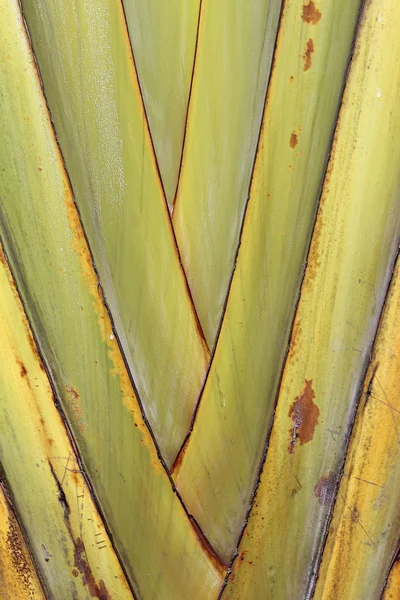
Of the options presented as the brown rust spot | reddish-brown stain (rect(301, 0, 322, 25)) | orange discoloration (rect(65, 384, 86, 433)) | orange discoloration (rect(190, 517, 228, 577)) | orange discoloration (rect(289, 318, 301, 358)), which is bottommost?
the brown rust spot

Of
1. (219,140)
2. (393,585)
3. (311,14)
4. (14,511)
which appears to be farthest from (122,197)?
(393,585)

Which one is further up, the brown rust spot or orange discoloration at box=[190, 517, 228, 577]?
orange discoloration at box=[190, 517, 228, 577]

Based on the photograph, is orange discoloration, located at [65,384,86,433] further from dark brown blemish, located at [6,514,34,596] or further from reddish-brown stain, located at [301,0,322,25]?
reddish-brown stain, located at [301,0,322,25]

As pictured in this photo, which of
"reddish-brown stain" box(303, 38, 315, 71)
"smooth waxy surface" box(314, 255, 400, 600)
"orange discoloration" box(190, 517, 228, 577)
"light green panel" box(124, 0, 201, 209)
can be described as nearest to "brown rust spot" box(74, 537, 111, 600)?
"orange discoloration" box(190, 517, 228, 577)

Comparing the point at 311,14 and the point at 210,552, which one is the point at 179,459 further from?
the point at 311,14

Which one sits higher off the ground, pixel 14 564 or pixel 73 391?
pixel 73 391

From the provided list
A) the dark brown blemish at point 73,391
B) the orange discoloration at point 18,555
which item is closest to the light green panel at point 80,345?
the dark brown blemish at point 73,391

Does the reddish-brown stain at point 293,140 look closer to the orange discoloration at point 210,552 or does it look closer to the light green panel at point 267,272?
the light green panel at point 267,272
